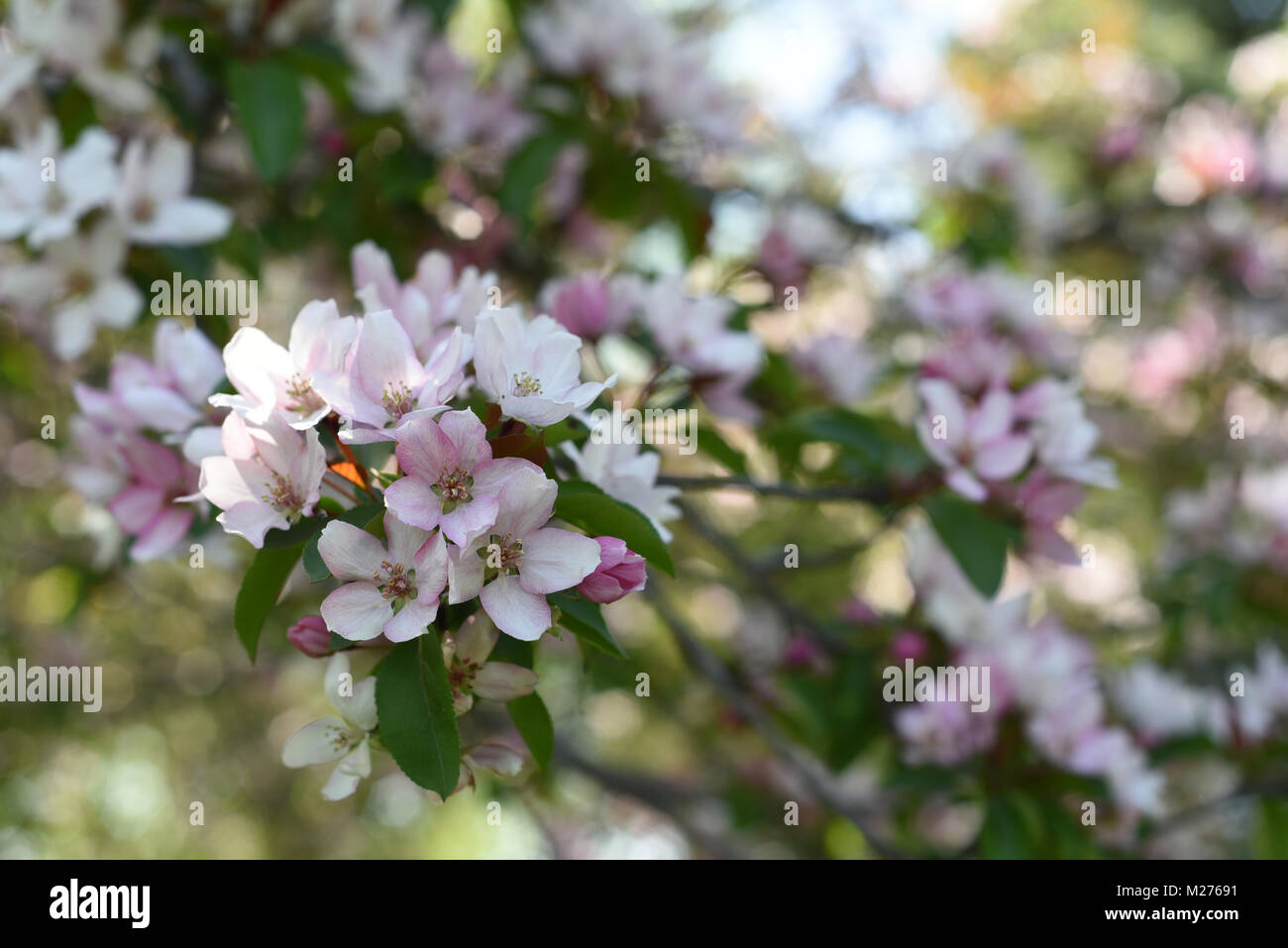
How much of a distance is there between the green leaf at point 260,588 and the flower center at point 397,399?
15cm

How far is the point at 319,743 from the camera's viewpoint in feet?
2.87

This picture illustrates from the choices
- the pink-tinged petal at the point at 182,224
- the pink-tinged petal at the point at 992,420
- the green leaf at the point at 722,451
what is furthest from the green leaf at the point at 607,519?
the pink-tinged petal at the point at 182,224

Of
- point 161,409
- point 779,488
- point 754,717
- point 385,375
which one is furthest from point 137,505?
point 754,717

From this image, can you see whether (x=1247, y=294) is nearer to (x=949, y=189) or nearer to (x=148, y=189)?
(x=949, y=189)

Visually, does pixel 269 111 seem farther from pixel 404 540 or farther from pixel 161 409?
pixel 404 540

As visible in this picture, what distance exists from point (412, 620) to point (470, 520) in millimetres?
91

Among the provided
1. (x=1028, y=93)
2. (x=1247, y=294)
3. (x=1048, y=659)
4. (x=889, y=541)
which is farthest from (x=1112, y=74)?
(x=1048, y=659)

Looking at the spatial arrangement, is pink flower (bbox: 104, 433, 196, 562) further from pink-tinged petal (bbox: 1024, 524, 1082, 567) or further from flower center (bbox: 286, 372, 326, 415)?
pink-tinged petal (bbox: 1024, 524, 1082, 567)

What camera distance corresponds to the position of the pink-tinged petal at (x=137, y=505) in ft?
3.71

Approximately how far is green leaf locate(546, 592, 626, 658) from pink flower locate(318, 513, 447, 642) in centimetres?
10

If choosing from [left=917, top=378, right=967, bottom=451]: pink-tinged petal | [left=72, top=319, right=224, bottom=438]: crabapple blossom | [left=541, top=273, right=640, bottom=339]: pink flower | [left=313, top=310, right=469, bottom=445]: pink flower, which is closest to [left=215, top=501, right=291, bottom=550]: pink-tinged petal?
[left=313, top=310, right=469, bottom=445]: pink flower

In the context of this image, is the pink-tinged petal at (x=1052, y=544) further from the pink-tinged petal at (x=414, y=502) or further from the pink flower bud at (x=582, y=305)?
the pink-tinged petal at (x=414, y=502)

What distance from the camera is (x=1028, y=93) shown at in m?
4.30

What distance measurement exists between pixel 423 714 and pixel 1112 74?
3852mm
